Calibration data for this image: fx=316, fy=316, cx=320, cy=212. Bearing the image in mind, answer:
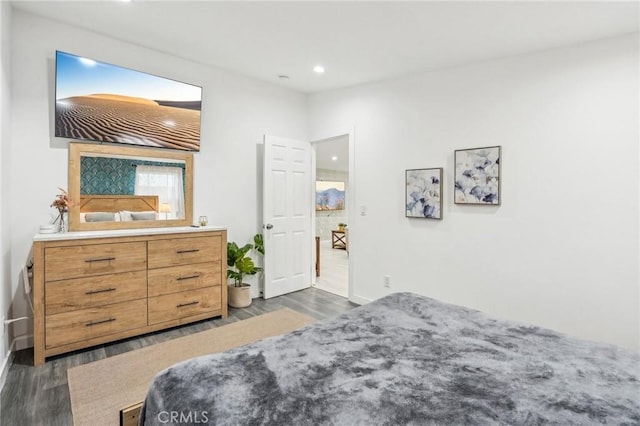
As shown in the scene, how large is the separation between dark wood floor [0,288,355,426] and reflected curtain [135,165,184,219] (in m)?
1.20

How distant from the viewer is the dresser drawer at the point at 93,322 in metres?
2.44

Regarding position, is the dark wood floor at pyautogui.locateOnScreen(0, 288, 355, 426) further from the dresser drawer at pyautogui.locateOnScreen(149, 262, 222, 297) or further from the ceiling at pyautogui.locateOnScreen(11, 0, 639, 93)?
the ceiling at pyautogui.locateOnScreen(11, 0, 639, 93)

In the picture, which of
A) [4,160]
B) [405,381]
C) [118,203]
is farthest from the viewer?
[118,203]

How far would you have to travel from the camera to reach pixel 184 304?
311 centimetres

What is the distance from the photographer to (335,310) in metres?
3.72

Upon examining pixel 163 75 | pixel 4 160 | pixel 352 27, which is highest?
pixel 352 27

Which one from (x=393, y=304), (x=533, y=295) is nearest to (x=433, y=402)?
(x=393, y=304)

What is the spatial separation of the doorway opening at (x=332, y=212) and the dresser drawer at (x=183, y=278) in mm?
1716

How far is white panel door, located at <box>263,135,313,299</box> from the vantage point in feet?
13.3

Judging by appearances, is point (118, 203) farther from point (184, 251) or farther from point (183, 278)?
point (183, 278)

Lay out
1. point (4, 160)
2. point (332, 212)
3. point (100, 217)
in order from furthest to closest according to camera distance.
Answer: point (332, 212)
point (100, 217)
point (4, 160)

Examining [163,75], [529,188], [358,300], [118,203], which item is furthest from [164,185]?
[529,188]

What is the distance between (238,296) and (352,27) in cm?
301

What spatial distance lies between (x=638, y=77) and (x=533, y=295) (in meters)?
1.85
